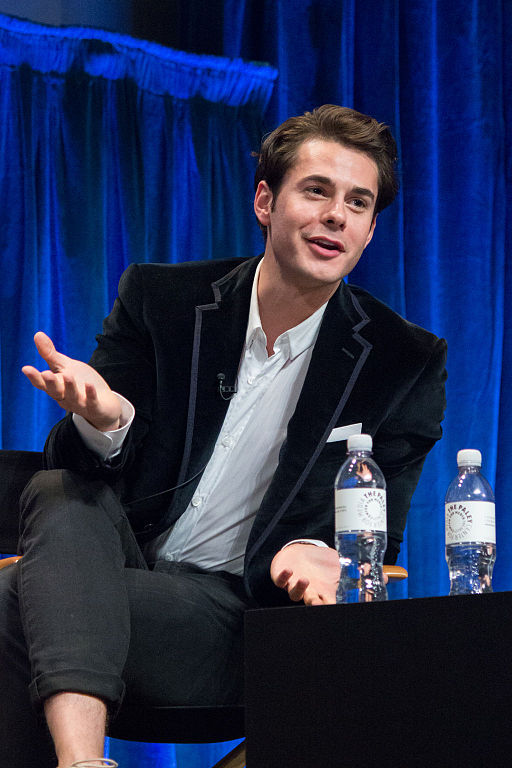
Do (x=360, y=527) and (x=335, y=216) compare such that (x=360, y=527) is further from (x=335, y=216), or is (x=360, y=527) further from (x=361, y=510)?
(x=335, y=216)


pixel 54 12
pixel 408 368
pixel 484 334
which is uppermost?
pixel 54 12

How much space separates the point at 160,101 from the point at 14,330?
0.86 m

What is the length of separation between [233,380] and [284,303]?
7.4 inches

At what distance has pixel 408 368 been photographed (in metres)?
1.73

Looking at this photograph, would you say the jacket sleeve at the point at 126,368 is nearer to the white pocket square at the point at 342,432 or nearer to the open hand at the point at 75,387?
the open hand at the point at 75,387

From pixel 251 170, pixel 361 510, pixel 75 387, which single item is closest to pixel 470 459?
pixel 361 510

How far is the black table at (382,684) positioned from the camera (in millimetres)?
923

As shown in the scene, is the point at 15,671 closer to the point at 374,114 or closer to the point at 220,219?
the point at 220,219

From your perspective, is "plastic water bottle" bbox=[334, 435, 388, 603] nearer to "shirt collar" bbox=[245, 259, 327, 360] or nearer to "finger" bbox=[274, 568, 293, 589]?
"finger" bbox=[274, 568, 293, 589]

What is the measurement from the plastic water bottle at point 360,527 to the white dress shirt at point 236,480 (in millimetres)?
220

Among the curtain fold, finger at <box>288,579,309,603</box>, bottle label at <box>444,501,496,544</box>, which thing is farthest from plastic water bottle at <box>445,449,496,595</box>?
the curtain fold

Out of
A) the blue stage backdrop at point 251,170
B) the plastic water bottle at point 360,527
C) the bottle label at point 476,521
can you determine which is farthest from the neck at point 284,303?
the blue stage backdrop at point 251,170

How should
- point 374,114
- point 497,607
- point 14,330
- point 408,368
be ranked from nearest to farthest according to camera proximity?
point 497,607
point 408,368
point 14,330
point 374,114

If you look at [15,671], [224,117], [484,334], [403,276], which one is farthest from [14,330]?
[15,671]
